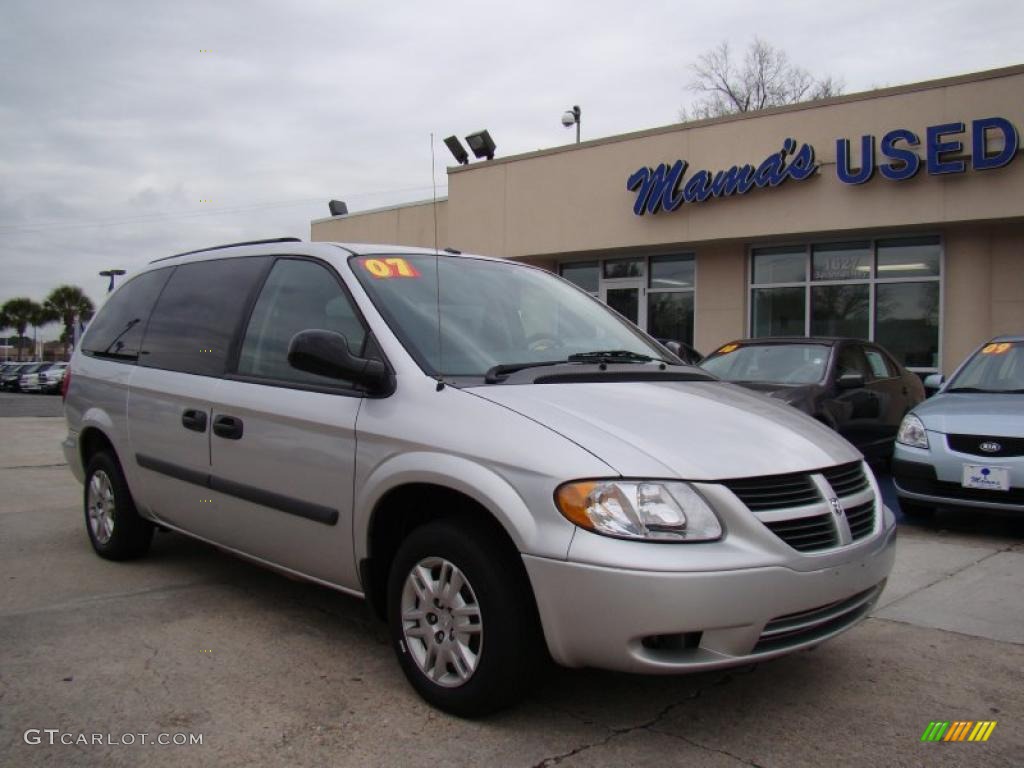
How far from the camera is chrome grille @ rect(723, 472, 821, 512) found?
8.86 ft

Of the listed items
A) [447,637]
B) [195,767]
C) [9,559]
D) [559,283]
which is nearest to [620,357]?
[559,283]

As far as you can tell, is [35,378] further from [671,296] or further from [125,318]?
[125,318]

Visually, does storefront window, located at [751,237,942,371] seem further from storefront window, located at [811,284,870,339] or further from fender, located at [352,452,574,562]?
fender, located at [352,452,574,562]

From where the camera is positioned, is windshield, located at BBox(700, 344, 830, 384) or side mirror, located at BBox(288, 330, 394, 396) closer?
side mirror, located at BBox(288, 330, 394, 396)

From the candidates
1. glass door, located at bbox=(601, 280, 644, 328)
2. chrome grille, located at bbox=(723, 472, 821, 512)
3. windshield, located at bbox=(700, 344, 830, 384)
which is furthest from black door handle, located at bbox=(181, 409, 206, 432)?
glass door, located at bbox=(601, 280, 644, 328)

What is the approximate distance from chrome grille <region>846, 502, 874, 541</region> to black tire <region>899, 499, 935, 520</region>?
371 centimetres

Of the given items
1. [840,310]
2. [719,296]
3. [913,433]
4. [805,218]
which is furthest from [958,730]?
[719,296]

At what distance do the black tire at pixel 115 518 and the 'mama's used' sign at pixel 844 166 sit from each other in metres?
10.7

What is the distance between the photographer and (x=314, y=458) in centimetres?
344

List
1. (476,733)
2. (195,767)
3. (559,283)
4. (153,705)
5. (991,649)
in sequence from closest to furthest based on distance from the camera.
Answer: (195,767)
(476,733)
(153,705)
(991,649)
(559,283)

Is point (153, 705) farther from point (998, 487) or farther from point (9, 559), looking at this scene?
Result: point (998, 487)

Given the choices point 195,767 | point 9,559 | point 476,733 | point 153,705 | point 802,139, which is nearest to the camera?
point 195,767

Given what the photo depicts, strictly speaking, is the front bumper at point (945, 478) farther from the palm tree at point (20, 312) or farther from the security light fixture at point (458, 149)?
the palm tree at point (20, 312)

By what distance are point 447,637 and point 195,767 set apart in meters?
0.85
